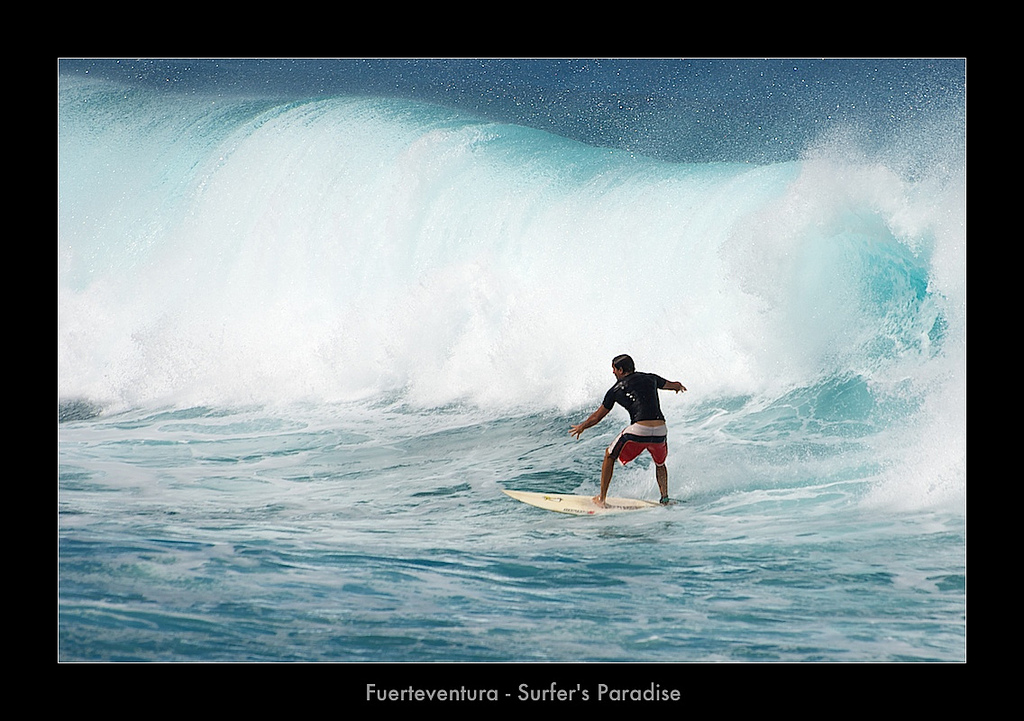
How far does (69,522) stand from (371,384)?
7.91ft

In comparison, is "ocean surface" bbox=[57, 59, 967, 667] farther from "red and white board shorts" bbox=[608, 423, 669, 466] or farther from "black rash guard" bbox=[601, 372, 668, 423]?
"black rash guard" bbox=[601, 372, 668, 423]

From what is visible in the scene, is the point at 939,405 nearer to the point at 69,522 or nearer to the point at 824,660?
the point at 824,660

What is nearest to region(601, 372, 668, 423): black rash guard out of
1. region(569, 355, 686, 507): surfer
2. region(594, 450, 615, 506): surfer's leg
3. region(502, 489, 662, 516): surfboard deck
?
region(569, 355, 686, 507): surfer

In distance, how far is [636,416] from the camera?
622 centimetres

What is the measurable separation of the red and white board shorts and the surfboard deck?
0.86 ft

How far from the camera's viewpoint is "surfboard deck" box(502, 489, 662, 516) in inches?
247

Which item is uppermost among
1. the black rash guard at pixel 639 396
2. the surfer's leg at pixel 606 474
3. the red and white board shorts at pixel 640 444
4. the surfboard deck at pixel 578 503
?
the black rash guard at pixel 639 396

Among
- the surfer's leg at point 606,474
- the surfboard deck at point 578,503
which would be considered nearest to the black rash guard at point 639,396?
the surfer's leg at point 606,474

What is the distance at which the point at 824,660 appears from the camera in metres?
5.16

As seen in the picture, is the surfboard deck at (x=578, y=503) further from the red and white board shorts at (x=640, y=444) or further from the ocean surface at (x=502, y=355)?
the red and white board shorts at (x=640, y=444)

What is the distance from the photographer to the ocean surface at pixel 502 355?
17.8 ft

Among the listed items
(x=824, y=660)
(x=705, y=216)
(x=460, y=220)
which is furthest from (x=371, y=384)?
(x=824, y=660)

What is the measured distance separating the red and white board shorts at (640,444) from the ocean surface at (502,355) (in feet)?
1.09

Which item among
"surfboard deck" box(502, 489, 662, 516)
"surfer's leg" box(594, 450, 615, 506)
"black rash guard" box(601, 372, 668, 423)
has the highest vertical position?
"black rash guard" box(601, 372, 668, 423)
